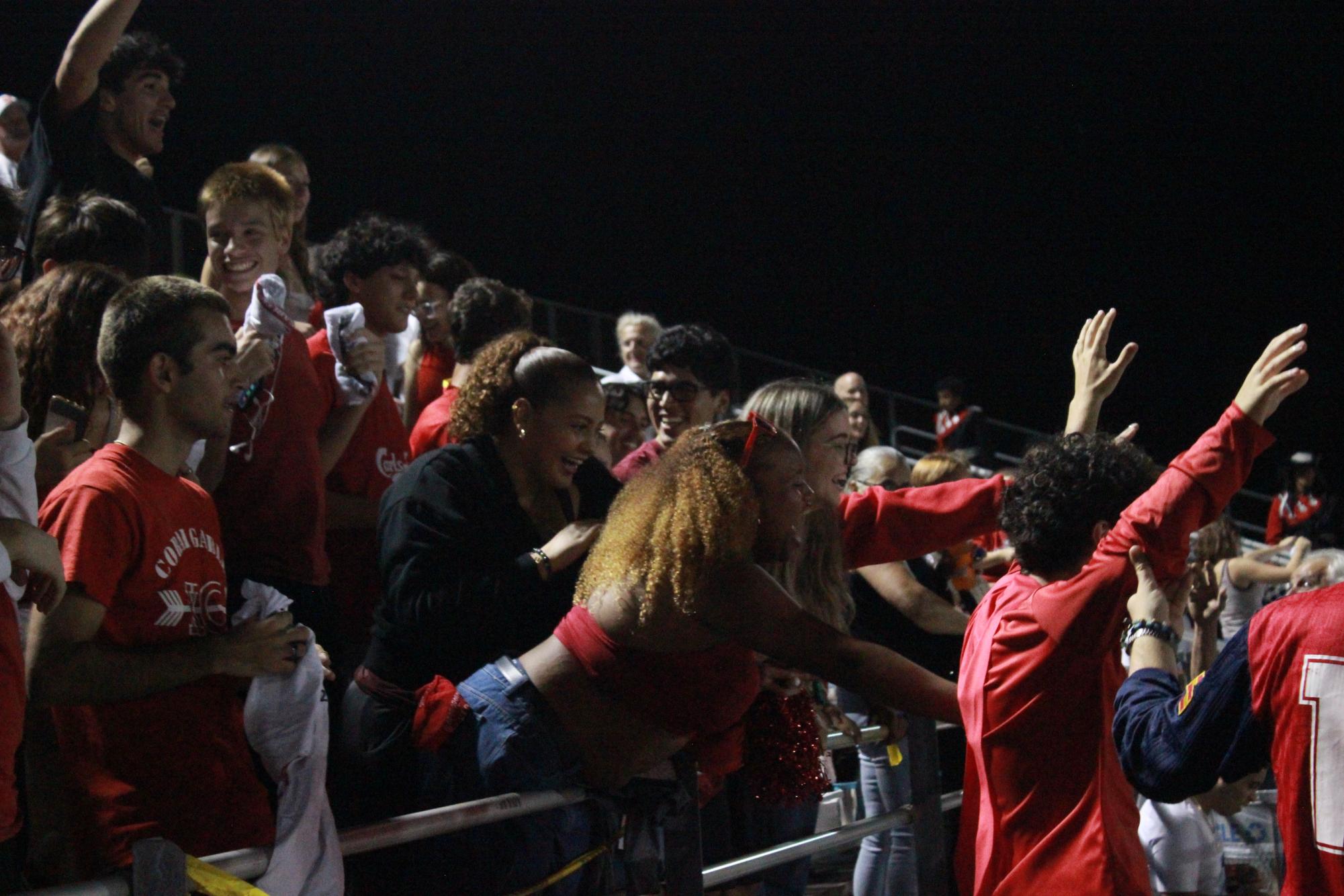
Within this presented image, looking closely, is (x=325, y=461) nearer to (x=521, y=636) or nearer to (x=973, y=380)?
(x=521, y=636)

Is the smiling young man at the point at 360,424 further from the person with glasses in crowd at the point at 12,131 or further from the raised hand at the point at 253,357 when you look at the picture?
the person with glasses in crowd at the point at 12,131

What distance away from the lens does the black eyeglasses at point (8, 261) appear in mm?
2102

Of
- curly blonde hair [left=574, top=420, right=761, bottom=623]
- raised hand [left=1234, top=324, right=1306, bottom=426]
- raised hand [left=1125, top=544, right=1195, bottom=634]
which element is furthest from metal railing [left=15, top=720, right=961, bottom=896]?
raised hand [left=1234, top=324, right=1306, bottom=426]

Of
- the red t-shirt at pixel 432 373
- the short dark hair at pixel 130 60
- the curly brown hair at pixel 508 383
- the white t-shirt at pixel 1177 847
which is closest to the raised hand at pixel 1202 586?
the white t-shirt at pixel 1177 847

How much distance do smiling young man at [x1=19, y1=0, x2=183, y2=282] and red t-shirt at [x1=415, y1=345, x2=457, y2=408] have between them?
88 centimetres

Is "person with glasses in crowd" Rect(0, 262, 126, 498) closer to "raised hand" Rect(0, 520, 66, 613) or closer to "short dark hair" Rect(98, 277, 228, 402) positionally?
"short dark hair" Rect(98, 277, 228, 402)

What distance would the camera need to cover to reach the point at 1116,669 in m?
2.61

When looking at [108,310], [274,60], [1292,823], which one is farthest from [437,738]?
[274,60]

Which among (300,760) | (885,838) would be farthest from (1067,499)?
(885,838)

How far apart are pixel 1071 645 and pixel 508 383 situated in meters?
1.34

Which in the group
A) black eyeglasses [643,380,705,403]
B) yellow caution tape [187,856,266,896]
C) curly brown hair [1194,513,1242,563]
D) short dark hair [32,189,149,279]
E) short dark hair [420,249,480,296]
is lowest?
yellow caution tape [187,856,266,896]

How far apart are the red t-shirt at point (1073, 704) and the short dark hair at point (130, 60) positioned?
9.68 ft

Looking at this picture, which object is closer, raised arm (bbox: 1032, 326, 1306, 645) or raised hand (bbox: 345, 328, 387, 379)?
raised arm (bbox: 1032, 326, 1306, 645)

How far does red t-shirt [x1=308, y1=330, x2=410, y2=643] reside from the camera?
358 centimetres
